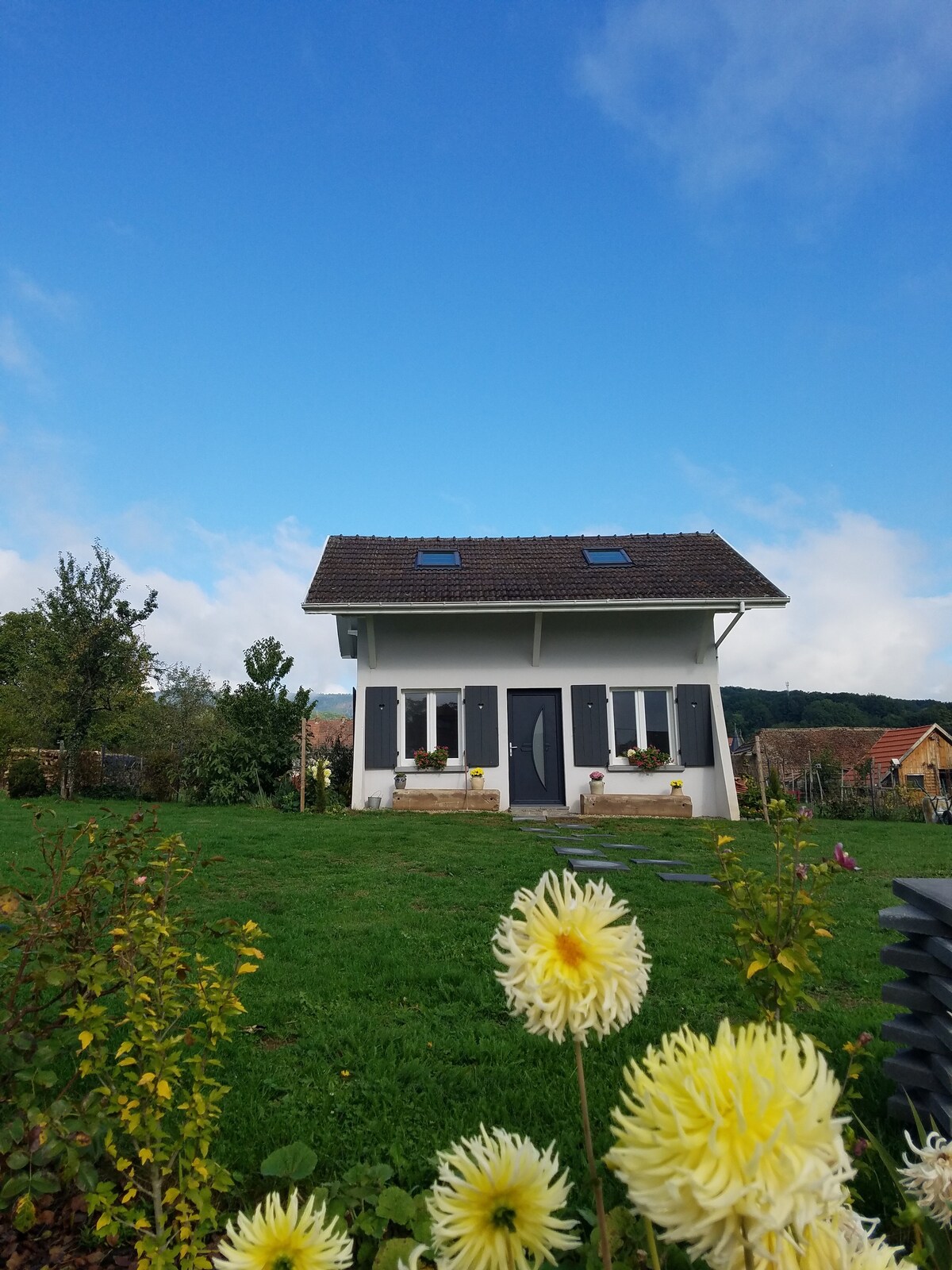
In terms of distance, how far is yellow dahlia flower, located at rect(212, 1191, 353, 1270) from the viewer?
757 millimetres

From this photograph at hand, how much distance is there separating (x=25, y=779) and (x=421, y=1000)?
15.5 meters

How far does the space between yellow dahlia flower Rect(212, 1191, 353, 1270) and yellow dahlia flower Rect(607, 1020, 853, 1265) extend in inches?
16.6

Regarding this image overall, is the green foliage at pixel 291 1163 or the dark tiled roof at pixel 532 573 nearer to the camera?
the green foliage at pixel 291 1163

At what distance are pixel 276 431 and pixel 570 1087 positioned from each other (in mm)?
11136

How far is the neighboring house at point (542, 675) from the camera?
43.5 ft

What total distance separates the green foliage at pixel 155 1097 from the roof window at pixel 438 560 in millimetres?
12948

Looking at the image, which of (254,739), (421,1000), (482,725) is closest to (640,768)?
(482,725)

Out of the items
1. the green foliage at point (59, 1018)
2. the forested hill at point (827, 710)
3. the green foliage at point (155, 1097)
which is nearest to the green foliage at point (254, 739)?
the green foliage at point (59, 1018)

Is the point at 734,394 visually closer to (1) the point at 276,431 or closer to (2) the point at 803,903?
(1) the point at 276,431

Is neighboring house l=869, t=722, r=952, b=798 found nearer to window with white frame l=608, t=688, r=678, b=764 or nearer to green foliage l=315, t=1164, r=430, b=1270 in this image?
window with white frame l=608, t=688, r=678, b=764

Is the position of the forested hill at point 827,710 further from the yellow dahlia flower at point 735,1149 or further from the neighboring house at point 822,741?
the yellow dahlia flower at point 735,1149

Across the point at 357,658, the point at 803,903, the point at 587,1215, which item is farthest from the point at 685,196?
the point at 587,1215

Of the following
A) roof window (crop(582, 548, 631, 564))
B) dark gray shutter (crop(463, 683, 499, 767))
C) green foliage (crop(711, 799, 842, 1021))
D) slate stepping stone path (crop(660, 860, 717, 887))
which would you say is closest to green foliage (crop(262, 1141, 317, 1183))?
green foliage (crop(711, 799, 842, 1021))

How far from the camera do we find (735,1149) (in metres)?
0.49
